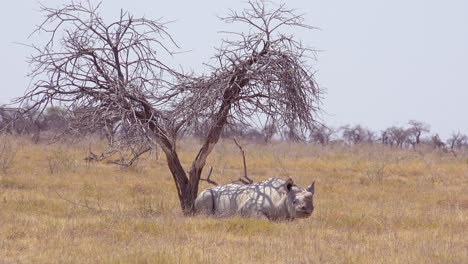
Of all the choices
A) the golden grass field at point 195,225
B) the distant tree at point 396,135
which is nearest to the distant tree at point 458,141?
the distant tree at point 396,135

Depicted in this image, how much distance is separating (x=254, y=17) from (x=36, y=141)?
26.0 metres

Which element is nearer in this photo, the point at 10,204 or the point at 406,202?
the point at 10,204

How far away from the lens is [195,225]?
10984 millimetres

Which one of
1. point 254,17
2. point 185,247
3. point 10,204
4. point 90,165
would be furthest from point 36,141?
point 185,247

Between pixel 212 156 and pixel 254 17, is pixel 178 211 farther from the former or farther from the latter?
pixel 212 156

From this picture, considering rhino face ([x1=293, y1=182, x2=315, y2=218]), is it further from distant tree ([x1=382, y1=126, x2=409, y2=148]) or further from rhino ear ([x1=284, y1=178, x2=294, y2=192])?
distant tree ([x1=382, y1=126, x2=409, y2=148])

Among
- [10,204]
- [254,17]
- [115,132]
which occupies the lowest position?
[10,204]

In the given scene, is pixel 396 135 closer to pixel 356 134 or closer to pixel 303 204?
pixel 356 134

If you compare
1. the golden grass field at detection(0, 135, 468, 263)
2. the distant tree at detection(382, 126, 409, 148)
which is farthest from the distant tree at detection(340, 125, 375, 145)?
the golden grass field at detection(0, 135, 468, 263)

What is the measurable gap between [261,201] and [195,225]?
6.21 ft

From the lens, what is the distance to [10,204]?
13.5 m

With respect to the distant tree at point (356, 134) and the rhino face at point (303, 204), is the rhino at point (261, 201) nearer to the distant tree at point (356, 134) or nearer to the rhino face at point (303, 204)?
the rhino face at point (303, 204)

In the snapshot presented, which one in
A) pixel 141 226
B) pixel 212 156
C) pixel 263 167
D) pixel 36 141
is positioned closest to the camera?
pixel 141 226

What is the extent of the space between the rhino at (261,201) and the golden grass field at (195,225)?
349 millimetres
